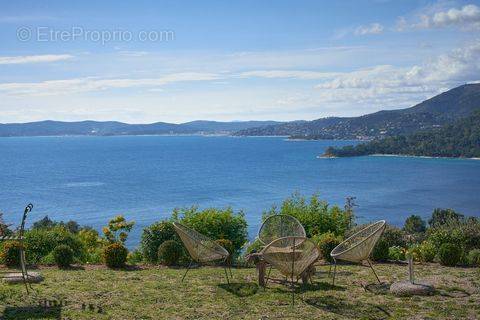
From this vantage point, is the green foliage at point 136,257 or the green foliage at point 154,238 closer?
the green foliage at point 154,238

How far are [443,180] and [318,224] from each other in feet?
264

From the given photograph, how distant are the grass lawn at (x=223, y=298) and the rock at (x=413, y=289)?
146 millimetres

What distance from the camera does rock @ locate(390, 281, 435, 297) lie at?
8.48 m

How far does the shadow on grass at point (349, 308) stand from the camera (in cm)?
754

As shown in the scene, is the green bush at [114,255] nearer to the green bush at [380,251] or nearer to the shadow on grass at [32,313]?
the shadow on grass at [32,313]

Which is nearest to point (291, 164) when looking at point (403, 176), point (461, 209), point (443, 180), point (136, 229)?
point (403, 176)

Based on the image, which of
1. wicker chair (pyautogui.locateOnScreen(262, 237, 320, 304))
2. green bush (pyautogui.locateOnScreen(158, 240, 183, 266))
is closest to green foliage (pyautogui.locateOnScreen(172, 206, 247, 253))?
green bush (pyautogui.locateOnScreen(158, 240, 183, 266))

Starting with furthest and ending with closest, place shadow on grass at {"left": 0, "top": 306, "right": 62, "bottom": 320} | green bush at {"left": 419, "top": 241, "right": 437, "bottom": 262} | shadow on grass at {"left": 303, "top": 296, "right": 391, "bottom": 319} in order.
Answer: green bush at {"left": 419, "top": 241, "right": 437, "bottom": 262} → shadow on grass at {"left": 303, "top": 296, "right": 391, "bottom": 319} → shadow on grass at {"left": 0, "top": 306, "right": 62, "bottom": 320}

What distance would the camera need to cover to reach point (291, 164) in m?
117

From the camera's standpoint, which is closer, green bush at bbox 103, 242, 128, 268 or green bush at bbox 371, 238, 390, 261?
green bush at bbox 103, 242, 128, 268

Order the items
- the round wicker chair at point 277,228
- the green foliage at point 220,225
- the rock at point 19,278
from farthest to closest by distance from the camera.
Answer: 1. the green foliage at point 220,225
2. the round wicker chair at point 277,228
3. the rock at point 19,278

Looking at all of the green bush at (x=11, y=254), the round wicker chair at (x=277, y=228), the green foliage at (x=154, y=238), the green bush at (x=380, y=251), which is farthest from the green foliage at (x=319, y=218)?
the green bush at (x=11, y=254)

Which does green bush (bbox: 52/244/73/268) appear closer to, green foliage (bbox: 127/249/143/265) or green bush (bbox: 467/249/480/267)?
green foliage (bbox: 127/249/143/265)

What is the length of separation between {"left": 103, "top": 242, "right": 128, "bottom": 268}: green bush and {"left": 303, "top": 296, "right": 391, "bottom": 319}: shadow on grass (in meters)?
4.54
